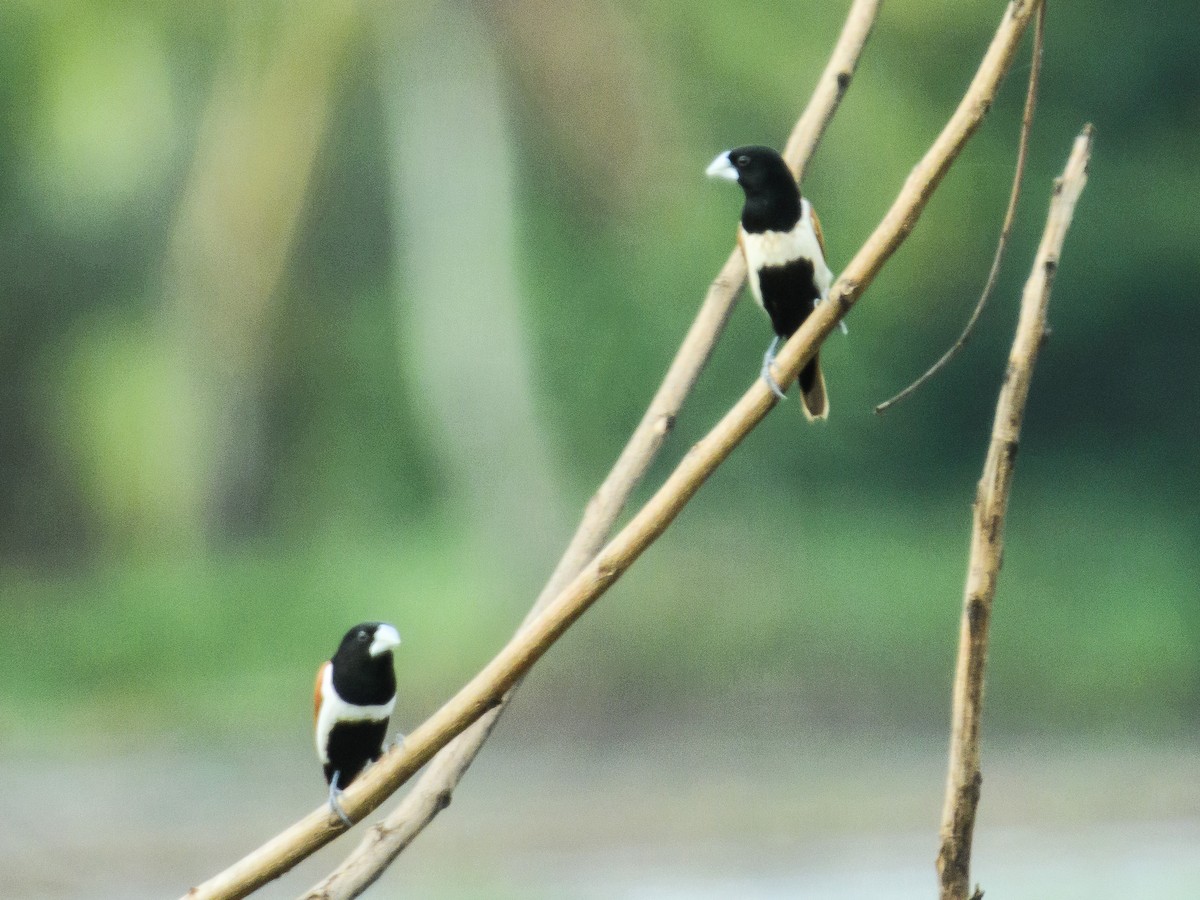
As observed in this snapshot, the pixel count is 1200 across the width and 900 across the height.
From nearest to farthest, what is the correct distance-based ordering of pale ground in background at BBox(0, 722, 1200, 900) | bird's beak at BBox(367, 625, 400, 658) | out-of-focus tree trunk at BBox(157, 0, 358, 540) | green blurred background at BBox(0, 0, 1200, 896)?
bird's beak at BBox(367, 625, 400, 658)
pale ground in background at BBox(0, 722, 1200, 900)
green blurred background at BBox(0, 0, 1200, 896)
out-of-focus tree trunk at BBox(157, 0, 358, 540)

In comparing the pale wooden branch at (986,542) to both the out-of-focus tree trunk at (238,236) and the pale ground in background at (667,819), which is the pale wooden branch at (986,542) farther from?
the out-of-focus tree trunk at (238,236)

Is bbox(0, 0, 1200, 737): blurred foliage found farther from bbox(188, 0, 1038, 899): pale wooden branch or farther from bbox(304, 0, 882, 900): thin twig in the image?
bbox(188, 0, 1038, 899): pale wooden branch

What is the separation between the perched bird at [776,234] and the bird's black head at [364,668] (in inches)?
9.9

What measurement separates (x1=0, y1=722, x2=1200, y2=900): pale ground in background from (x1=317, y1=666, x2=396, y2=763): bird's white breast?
219cm

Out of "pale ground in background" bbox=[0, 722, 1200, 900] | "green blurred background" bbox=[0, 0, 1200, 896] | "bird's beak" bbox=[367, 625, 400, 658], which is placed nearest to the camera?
"bird's beak" bbox=[367, 625, 400, 658]

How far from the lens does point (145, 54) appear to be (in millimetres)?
4750

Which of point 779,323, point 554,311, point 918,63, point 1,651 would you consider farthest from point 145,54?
point 779,323

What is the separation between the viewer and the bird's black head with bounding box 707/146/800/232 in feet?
2.82

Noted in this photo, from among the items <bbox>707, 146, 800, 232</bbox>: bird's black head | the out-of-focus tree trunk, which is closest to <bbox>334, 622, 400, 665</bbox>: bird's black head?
<bbox>707, 146, 800, 232</bbox>: bird's black head

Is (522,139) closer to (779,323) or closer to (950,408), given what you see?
(950,408)

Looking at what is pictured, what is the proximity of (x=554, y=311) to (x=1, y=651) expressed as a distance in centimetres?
193

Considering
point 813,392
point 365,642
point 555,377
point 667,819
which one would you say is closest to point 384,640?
point 365,642

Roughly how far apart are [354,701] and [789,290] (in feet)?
1.08

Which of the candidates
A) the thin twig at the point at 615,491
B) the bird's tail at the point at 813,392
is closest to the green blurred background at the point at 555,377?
the bird's tail at the point at 813,392
